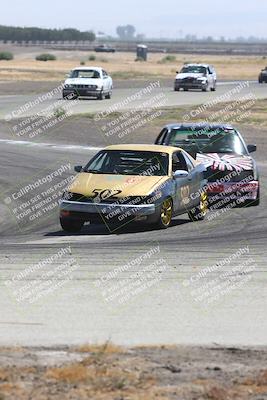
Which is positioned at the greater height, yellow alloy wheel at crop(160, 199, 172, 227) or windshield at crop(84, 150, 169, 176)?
windshield at crop(84, 150, 169, 176)

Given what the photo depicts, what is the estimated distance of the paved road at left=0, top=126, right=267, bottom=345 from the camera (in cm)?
866

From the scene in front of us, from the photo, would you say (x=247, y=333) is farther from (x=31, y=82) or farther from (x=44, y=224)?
(x=31, y=82)

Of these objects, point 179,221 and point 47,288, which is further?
point 179,221

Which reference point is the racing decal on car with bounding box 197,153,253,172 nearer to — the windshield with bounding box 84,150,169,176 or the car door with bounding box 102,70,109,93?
the windshield with bounding box 84,150,169,176

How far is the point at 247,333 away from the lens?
28.5ft

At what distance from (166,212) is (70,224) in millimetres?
1576

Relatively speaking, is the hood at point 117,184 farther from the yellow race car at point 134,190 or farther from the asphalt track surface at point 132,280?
the asphalt track surface at point 132,280

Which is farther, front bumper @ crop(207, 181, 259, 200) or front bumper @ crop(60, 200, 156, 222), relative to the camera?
front bumper @ crop(207, 181, 259, 200)

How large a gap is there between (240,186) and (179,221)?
208 cm

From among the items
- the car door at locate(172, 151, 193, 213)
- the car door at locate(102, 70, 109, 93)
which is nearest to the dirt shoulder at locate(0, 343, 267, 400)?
the car door at locate(172, 151, 193, 213)

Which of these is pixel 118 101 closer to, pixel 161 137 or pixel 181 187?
pixel 161 137

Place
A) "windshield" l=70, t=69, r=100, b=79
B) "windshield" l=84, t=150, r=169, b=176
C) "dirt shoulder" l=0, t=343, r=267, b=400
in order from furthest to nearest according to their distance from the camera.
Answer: "windshield" l=70, t=69, r=100, b=79
"windshield" l=84, t=150, r=169, b=176
"dirt shoulder" l=0, t=343, r=267, b=400

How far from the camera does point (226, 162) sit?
1912 cm

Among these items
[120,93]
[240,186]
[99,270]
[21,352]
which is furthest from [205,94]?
[21,352]
